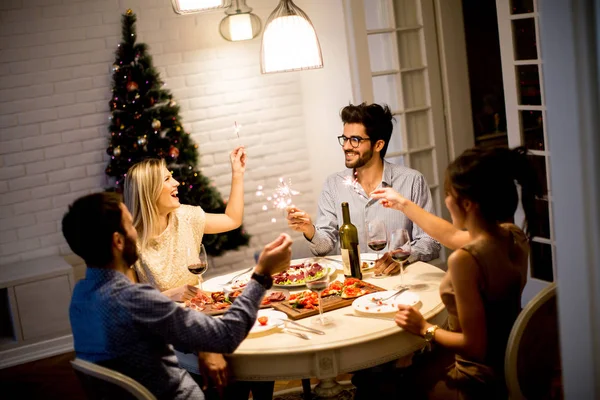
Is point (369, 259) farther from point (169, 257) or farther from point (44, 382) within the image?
point (44, 382)

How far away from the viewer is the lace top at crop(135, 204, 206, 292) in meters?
3.06

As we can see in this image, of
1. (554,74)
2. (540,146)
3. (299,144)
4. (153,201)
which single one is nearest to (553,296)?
(554,74)

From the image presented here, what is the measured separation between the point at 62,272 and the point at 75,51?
1659mm

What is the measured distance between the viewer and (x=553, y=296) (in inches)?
79.0

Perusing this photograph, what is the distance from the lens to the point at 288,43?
294 centimetres

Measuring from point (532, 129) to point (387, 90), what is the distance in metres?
1.04

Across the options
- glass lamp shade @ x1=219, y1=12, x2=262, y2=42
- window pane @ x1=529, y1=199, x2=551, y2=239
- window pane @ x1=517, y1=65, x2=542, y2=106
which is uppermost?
glass lamp shade @ x1=219, y1=12, x2=262, y2=42

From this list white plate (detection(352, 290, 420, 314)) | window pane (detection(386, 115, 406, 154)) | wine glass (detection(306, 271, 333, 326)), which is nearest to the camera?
wine glass (detection(306, 271, 333, 326))

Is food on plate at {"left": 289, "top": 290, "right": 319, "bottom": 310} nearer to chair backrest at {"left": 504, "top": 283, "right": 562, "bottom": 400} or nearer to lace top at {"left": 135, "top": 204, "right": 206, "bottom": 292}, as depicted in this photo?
lace top at {"left": 135, "top": 204, "right": 206, "bottom": 292}

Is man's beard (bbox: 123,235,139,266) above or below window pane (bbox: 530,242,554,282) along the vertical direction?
above

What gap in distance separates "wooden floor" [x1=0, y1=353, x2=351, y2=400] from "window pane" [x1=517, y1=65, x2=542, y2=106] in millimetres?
1847

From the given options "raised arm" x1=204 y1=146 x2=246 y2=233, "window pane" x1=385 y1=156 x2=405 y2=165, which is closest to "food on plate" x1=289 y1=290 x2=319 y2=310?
"raised arm" x1=204 y1=146 x2=246 y2=233

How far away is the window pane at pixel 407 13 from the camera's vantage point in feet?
14.9

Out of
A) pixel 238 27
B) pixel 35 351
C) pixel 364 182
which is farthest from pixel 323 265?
pixel 238 27
